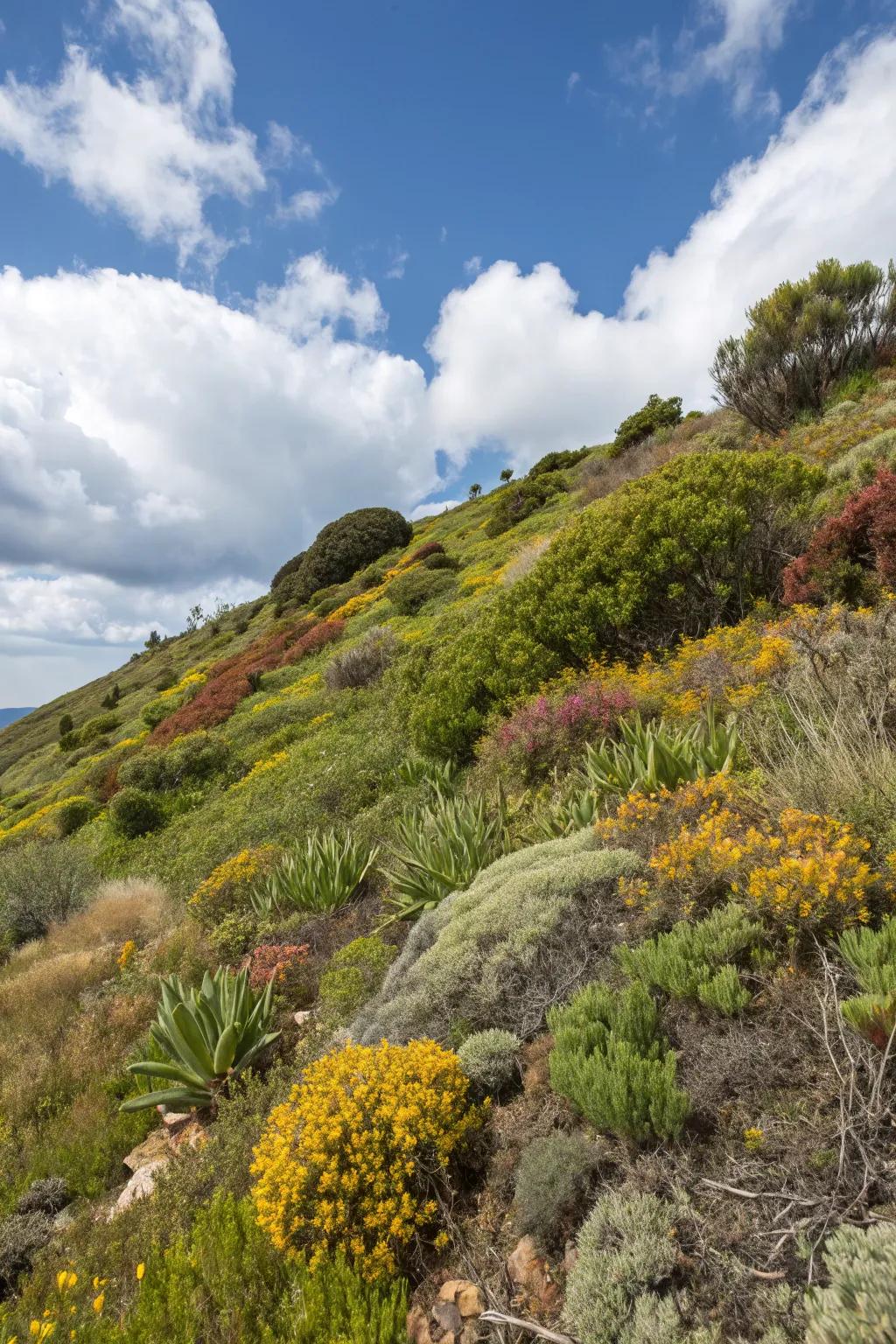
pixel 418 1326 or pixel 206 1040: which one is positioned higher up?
pixel 206 1040

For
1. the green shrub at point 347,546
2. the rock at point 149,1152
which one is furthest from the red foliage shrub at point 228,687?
the rock at point 149,1152

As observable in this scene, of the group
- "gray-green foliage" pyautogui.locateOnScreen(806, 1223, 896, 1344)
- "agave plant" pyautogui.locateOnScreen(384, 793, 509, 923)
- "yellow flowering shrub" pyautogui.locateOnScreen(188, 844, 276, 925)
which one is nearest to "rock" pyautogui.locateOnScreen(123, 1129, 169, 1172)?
"agave plant" pyautogui.locateOnScreen(384, 793, 509, 923)

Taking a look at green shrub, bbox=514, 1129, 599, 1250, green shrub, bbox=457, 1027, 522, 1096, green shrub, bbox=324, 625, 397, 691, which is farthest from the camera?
green shrub, bbox=324, 625, 397, 691

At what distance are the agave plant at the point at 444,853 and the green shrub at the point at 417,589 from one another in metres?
16.4

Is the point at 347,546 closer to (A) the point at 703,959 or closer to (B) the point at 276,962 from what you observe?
(B) the point at 276,962

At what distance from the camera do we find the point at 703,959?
10.3 ft

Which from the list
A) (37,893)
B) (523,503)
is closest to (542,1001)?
(37,893)

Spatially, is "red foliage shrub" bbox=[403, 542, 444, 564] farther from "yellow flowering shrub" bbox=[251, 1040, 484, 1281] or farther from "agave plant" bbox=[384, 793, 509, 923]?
"yellow flowering shrub" bbox=[251, 1040, 484, 1281]

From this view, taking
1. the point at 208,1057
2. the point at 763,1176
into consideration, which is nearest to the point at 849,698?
the point at 763,1176

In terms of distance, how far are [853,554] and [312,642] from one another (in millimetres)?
19644

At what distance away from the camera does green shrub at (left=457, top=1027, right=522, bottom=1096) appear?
3.26m

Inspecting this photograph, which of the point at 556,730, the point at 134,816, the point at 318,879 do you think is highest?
the point at 134,816

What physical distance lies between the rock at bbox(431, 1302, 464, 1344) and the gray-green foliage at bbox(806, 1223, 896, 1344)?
4.17 feet

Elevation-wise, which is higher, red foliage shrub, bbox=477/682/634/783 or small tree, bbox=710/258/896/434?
small tree, bbox=710/258/896/434
